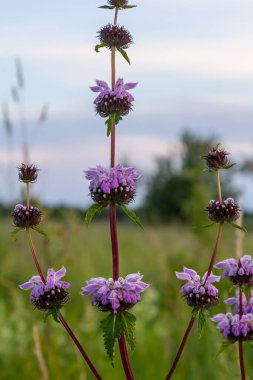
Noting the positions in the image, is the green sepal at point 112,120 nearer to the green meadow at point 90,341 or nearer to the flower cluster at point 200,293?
the flower cluster at point 200,293

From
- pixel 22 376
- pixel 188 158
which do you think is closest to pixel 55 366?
pixel 22 376

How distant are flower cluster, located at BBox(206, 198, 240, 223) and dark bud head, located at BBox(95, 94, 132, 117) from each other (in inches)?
17.2

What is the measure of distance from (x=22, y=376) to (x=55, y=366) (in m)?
1.73

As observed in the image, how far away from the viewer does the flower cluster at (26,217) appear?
2170 millimetres

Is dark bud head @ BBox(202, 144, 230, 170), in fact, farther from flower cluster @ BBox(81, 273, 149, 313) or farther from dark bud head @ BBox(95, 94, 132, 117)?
flower cluster @ BBox(81, 273, 149, 313)

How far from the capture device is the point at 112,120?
217 centimetres

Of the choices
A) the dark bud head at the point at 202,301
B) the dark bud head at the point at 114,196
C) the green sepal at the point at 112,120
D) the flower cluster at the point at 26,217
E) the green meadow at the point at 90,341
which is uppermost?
the green sepal at the point at 112,120

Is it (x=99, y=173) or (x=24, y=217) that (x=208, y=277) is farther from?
(x=24, y=217)

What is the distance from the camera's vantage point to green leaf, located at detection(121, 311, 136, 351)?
1958mm

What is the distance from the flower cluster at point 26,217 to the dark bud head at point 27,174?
0.10m

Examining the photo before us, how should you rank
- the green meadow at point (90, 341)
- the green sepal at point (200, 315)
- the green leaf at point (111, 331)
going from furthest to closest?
the green meadow at point (90, 341) → the green sepal at point (200, 315) → the green leaf at point (111, 331)

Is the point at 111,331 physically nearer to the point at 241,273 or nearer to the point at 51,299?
the point at 51,299

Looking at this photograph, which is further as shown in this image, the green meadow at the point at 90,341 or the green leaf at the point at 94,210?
the green meadow at the point at 90,341

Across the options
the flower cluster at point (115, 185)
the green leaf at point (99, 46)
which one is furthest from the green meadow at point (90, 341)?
the green leaf at point (99, 46)
